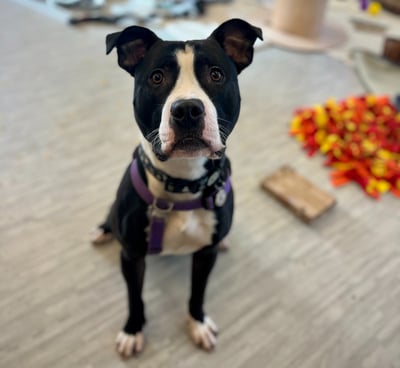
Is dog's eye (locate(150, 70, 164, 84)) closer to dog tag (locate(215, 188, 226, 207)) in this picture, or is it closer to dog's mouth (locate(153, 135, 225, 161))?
dog's mouth (locate(153, 135, 225, 161))

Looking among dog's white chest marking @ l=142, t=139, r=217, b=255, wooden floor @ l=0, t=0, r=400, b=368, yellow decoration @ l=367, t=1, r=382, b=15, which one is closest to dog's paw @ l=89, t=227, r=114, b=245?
wooden floor @ l=0, t=0, r=400, b=368

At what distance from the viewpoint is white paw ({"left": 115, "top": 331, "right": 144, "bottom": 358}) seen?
1.45m

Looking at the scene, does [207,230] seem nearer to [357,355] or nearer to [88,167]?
[357,355]

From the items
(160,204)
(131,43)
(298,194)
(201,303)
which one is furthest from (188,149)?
(298,194)

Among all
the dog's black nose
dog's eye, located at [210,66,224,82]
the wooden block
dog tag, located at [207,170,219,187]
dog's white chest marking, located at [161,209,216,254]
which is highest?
dog's eye, located at [210,66,224,82]

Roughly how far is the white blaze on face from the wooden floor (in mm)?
757

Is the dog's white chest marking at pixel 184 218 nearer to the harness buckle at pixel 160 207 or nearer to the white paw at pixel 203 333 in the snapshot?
the harness buckle at pixel 160 207

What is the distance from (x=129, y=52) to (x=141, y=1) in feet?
9.39

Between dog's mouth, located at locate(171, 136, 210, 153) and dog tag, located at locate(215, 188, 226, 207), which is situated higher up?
dog's mouth, located at locate(171, 136, 210, 153)

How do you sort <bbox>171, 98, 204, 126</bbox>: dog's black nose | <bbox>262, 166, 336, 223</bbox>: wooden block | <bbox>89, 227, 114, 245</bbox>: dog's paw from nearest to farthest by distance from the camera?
<bbox>171, 98, 204, 126</bbox>: dog's black nose, <bbox>89, 227, 114, 245</bbox>: dog's paw, <bbox>262, 166, 336, 223</bbox>: wooden block

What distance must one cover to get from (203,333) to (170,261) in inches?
13.8

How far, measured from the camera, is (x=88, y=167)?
84.4 inches

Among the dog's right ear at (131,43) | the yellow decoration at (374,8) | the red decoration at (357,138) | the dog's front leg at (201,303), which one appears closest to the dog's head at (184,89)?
the dog's right ear at (131,43)

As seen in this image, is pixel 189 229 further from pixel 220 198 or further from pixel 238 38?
pixel 238 38
